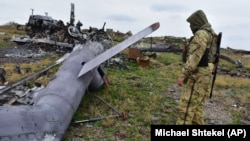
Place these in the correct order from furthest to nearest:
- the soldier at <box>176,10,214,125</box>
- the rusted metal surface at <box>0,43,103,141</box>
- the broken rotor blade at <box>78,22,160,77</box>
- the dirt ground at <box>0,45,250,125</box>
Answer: the dirt ground at <box>0,45,250,125</box> → the broken rotor blade at <box>78,22,160,77</box> → the soldier at <box>176,10,214,125</box> → the rusted metal surface at <box>0,43,103,141</box>

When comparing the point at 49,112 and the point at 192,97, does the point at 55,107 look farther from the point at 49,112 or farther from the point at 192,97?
the point at 192,97

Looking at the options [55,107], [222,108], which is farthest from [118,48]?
[222,108]

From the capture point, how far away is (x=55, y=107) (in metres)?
5.75

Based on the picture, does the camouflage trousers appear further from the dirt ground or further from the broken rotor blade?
the dirt ground

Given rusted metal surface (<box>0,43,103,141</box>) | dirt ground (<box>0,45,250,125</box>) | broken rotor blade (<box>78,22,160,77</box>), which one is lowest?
dirt ground (<box>0,45,250,125</box>)

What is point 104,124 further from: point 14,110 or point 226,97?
point 226,97

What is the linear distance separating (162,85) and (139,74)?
1907 millimetres

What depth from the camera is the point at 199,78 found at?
259 inches

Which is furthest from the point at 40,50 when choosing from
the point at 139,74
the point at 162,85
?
the point at 162,85

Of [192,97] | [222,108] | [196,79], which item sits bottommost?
[222,108]

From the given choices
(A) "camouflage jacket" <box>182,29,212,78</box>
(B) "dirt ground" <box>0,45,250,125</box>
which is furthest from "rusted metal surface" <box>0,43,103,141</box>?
(B) "dirt ground" <box>0,45,250,125</box>

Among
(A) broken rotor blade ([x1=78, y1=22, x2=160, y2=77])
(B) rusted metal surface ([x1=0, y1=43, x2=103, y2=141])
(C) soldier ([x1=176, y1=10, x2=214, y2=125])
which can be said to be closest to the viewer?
(B) rusted metal surface ([x1=0, y1=43, x2=103, y2=141])

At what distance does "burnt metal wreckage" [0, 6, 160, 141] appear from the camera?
16.1 ft

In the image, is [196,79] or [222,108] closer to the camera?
[196,79]
